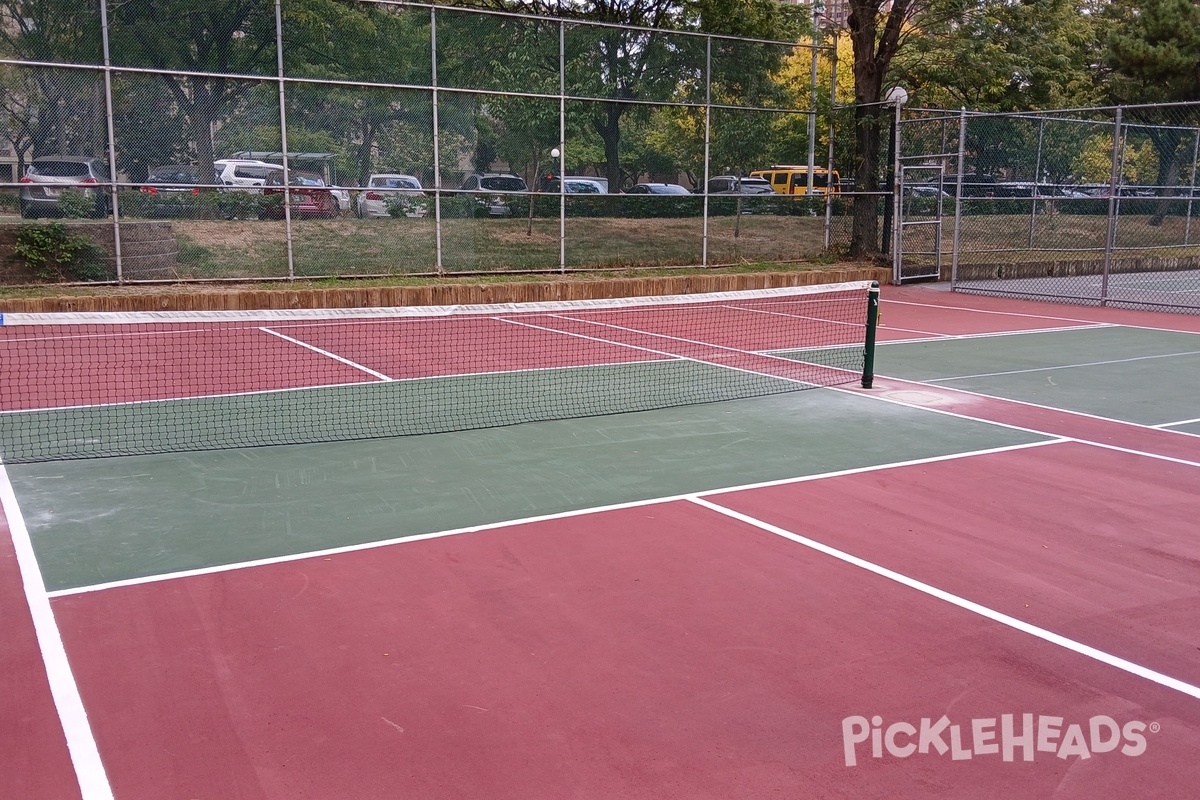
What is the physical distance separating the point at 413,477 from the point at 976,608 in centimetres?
402

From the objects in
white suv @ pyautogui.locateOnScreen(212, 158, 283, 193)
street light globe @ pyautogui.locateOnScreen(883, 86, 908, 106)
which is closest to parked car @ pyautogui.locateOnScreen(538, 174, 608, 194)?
white suv @ pyautogui.locateOnScreen(212, 158, 283, 193)

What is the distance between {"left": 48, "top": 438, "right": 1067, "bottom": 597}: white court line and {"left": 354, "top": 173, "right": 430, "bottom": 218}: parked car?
1314cm

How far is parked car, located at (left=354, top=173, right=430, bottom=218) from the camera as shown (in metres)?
18.8

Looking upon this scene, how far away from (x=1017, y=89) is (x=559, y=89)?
22.7 m

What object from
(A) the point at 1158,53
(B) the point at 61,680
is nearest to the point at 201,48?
(B) the point at 61,680

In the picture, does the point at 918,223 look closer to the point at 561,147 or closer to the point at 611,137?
the point at 611,137

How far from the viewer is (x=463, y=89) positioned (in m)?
19.6

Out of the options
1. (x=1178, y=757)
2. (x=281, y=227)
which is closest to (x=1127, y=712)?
(x=1178, y=757)

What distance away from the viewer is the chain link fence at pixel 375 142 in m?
16.7

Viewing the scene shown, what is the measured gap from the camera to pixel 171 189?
56.6ft

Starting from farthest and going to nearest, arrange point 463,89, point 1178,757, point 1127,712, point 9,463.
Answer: point 463,89
point 9,463
point 1127,712
point 1178,757

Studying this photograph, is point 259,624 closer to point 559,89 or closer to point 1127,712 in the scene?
point 1127,712

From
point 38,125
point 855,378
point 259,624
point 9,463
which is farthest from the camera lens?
point 38,125

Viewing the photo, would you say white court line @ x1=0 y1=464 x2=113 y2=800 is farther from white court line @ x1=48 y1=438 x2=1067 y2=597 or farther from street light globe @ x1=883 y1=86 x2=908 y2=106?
street light globe @ x1=883 y1=86 x2=908 y2=106
